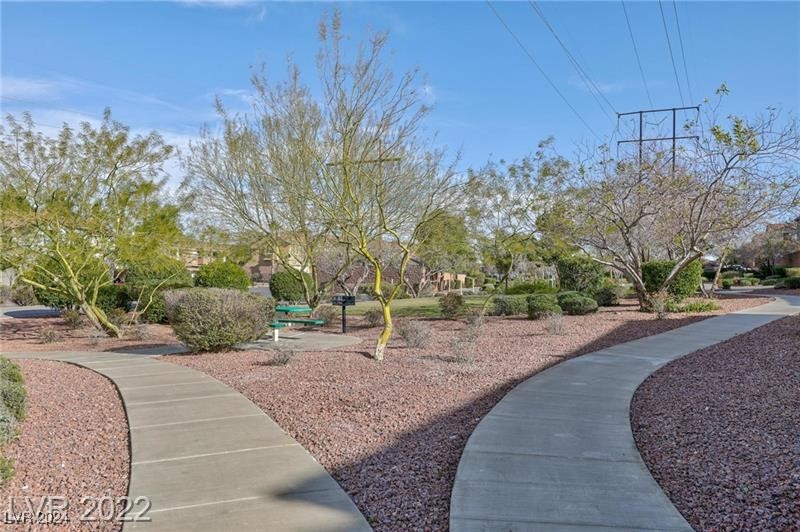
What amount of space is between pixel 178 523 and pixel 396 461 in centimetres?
190

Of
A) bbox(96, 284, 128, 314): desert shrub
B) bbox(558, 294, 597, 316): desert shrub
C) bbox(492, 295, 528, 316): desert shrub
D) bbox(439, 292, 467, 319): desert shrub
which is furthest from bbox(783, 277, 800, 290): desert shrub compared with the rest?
bbox(96, 284, 128, 314): desert shrub

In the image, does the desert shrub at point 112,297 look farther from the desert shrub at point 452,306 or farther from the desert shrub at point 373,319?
the desert shrub at point 452,306

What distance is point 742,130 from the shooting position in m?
14.8

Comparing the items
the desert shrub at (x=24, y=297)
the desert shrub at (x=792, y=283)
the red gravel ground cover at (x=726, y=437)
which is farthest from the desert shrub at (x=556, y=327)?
the desert shrub at (x=24, y=297)

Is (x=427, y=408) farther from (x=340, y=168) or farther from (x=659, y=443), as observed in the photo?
(x=340, y=168)

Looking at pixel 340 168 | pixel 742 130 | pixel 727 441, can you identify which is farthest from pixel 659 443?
pixel 742 130

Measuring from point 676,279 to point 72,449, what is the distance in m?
20.3

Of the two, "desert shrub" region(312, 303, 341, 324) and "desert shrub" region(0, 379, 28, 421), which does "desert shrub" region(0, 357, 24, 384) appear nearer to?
"desert shrub" region(0, 379, 28, 421)

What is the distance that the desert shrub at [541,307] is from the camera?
57.0 ft

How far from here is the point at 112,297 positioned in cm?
2053

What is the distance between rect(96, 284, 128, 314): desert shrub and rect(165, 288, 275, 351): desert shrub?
9551mm

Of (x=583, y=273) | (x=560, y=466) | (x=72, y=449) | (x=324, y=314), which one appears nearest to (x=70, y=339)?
(x=324, y=314)

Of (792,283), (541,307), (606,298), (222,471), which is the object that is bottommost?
(222,471)

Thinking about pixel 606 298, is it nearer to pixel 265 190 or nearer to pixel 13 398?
pixel 265 190
